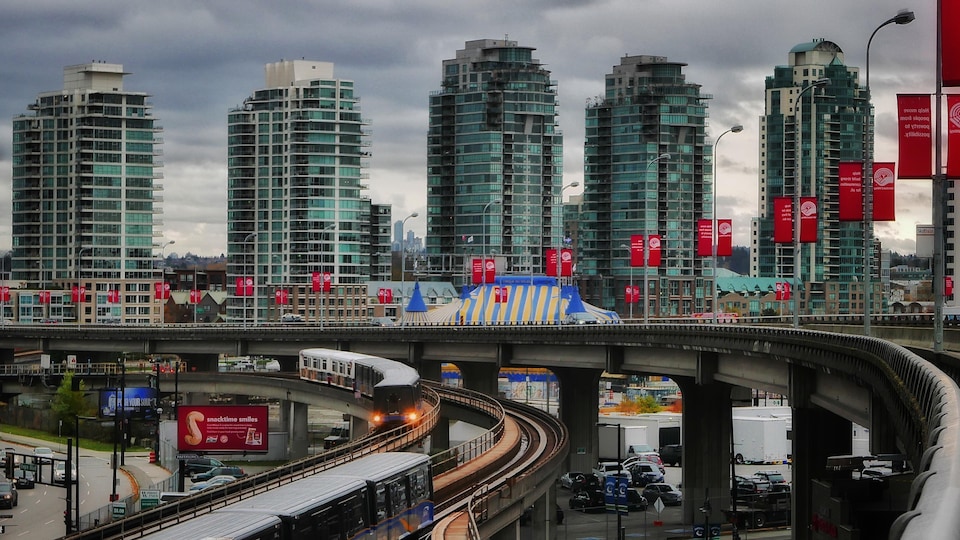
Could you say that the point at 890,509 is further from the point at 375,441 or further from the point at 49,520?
the point at 49,520

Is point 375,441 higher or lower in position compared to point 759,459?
higher

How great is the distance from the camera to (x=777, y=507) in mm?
79875

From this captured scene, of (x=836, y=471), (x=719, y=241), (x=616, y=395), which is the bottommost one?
(x=616, y=395)

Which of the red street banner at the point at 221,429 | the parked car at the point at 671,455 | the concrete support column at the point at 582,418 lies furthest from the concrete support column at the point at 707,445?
the parked car at the point at 671,455

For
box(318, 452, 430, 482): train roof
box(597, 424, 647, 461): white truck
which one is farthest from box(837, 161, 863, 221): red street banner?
box(597, 424, 647, 461): white truck

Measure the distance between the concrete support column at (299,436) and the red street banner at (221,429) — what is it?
2621cm

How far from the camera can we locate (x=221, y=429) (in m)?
82.7

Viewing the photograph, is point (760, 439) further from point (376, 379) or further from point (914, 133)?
point (914, 133)

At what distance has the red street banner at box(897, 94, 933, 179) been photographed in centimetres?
4109

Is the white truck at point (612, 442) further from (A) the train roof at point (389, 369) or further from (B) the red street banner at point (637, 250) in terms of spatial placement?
(A) the train roof at point (389, 369)

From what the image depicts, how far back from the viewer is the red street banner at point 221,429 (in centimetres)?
8081

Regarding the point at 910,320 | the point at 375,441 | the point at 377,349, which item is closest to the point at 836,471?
the point at 375,441

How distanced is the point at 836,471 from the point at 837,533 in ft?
5.71

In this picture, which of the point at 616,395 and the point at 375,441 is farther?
the point at 616,395
